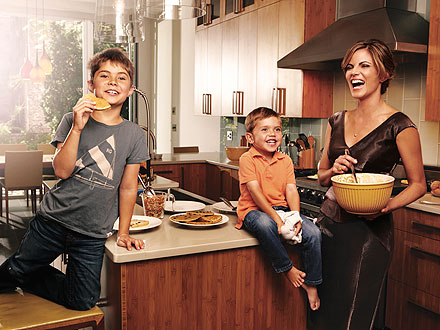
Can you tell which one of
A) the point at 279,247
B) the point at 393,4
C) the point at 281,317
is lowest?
the point at 281,317

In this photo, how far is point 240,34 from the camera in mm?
4859

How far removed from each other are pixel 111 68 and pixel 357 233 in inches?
43.1

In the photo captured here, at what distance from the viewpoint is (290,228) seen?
1839mm

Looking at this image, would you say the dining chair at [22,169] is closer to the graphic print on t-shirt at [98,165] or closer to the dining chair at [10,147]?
the dining chair at [10,147]

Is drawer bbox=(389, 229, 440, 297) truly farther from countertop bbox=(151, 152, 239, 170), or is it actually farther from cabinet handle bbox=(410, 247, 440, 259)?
countertop bbox=(151, 152, 239, 170)

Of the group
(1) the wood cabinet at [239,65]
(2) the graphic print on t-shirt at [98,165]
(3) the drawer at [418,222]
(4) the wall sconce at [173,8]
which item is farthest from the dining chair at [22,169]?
(3) the drawer at [418,222]

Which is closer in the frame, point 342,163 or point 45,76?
point 342,163

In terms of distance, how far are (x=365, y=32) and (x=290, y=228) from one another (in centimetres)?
189

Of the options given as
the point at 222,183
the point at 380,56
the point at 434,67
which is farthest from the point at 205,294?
the point at 222,183

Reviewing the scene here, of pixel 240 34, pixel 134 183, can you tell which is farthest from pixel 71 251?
pixel 240 34

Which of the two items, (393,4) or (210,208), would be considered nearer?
(210,208)

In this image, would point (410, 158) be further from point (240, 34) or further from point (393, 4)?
point (240, 34)

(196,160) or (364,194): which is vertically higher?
(364,194)

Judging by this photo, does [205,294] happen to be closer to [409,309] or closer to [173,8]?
[173,8]
